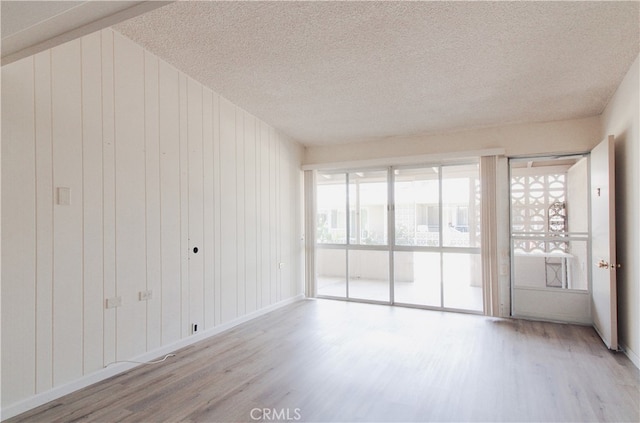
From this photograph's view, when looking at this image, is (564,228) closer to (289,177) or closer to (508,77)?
(508,77)

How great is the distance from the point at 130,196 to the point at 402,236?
398 centimetres

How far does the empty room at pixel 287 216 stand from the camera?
2482 mm

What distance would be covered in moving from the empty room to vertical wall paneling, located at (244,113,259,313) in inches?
1.5

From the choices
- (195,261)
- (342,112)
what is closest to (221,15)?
(342,112)

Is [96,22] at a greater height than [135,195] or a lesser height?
greater

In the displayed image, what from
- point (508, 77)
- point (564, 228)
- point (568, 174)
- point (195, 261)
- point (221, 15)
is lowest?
point (195, 261)

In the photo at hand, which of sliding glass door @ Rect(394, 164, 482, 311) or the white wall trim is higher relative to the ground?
the white wall trim

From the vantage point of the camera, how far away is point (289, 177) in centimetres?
582

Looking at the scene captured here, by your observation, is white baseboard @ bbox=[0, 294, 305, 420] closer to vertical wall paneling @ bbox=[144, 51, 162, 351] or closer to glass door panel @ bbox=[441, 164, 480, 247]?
vertical wall paneling @ bbox=[144, 51, 162, 351]

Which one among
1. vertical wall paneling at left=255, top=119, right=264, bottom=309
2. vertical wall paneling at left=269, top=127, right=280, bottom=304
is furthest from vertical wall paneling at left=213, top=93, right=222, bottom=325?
vertical wall paneling at left=269, top=127, right=280, bottom=304

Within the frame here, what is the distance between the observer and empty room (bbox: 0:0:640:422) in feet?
8.14

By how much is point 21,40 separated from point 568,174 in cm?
582

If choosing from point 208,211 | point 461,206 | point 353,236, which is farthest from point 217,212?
point 461,206

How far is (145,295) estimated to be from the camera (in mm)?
3328
